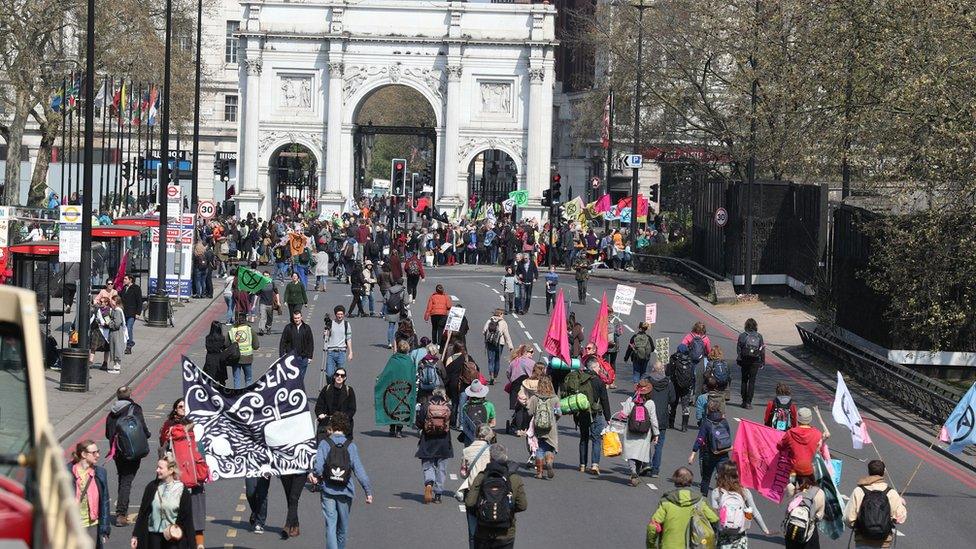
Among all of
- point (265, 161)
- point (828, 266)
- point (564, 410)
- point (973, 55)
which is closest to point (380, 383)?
point (564, 410)

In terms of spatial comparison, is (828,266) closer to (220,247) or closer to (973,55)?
(973,55)

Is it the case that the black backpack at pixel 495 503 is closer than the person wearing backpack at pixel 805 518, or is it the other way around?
the black backpack at pixel 495 503

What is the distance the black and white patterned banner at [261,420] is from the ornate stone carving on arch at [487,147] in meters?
66.0

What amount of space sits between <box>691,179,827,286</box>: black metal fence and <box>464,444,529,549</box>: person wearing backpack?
28.8 m

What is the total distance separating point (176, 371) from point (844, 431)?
12.7 m

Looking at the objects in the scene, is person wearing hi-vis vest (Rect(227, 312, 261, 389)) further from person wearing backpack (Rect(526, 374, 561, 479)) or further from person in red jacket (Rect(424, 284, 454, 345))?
person in red jacket (Rect(424, 284, 454, 345))

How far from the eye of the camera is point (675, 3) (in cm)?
5897

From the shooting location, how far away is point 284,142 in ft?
273

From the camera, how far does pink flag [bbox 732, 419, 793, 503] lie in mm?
19250

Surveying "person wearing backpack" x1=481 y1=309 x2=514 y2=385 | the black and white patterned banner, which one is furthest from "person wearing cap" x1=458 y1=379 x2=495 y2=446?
"person wearing backpack" x1=481 y1=309 x2=514 y2=385

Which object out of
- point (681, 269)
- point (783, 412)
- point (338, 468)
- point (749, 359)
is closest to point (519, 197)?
point (681, 269)

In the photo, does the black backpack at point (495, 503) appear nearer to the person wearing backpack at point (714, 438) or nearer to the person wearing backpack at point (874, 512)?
the person wearing backpack at point (874, 512)

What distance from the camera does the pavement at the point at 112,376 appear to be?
84.3 ft

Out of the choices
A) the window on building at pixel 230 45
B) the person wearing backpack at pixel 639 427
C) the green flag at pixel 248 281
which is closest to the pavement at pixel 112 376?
the green flag at pixel 248 281
